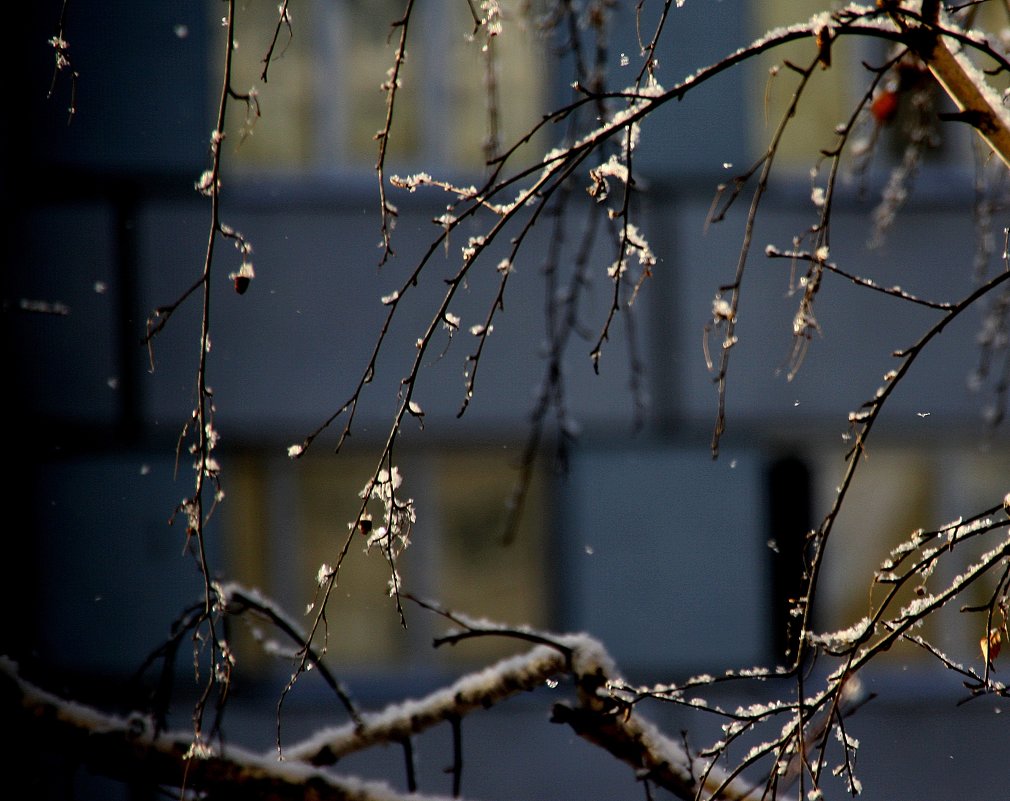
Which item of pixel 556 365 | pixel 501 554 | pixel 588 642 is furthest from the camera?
pixel 501 554

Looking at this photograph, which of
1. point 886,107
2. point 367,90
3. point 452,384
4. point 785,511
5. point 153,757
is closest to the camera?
point 153,757

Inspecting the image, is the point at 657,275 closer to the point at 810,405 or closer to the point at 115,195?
the point at 810,405

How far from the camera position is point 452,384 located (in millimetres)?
4469

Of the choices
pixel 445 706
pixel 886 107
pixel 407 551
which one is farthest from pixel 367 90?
pixel 445 706

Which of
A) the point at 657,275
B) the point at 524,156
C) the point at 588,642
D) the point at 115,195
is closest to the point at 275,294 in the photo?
the point at 115,195

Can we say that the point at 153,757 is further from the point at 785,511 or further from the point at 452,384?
the point at 785,511

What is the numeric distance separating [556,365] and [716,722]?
2.83 meters

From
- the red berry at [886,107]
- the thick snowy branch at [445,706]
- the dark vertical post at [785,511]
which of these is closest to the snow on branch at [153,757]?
the thick snowy branch at [445,706]

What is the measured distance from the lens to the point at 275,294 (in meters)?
4.50

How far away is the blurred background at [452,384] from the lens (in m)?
4.46

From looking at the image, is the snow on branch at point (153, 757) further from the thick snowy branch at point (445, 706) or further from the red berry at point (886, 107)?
the red berry at point (886, 107)

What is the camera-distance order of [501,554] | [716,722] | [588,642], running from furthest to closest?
1. [501,554]
2. [716,722]
3. [588,642]

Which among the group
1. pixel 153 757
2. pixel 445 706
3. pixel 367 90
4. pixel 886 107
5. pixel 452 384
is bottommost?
pixel 153 757

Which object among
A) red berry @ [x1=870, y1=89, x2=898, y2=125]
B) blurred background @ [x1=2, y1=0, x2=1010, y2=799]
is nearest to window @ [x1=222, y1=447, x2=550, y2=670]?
blurred background @ [x1=2, y1=0, x2=1010, y2=799]
